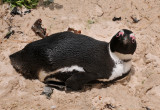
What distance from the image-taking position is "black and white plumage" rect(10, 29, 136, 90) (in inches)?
127

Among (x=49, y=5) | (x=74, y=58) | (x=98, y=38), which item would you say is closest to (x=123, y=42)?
(x=74, y=58)

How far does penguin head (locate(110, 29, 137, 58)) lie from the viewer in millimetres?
3312

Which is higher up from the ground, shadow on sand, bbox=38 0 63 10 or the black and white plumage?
shadow on sand, bbox=38 0 63 10

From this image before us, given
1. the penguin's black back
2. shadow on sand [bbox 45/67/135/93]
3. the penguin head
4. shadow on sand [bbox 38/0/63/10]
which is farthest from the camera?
shadow on sand [bbox 38/0/63/10]

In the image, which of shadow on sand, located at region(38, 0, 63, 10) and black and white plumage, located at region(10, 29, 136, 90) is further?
shadow on sand, located at region(38, 0, 63, 10)

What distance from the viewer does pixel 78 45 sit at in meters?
3.32

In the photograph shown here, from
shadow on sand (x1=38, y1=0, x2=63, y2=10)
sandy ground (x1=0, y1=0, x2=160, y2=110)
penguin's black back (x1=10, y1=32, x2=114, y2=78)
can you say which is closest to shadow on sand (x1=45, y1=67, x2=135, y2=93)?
sandy ground (x1=0, y1=0, x2=160, y2=110)

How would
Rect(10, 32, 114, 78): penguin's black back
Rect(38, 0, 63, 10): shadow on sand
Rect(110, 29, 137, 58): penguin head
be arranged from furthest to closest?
Rect(38, 0, 63, 10): shadow on sand, Rect(110, 29, 137, 58): penguin head, Rect(10, 32, 114, 78): penguin's black back

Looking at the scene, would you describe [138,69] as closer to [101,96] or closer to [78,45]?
[101,96]

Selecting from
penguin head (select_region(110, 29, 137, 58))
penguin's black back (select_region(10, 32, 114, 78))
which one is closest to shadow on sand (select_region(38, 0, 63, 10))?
penguin's black back (select_region(10, 32, 114, 78))

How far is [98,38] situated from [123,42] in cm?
120

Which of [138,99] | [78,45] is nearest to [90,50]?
[78,45]

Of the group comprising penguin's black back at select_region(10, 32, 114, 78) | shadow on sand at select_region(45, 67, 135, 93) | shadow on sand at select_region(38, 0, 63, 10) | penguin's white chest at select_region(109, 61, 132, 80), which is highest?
shadow on sand at select_region(38, 0, 63, 10)

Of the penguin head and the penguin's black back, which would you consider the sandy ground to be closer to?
the penguin's black back
